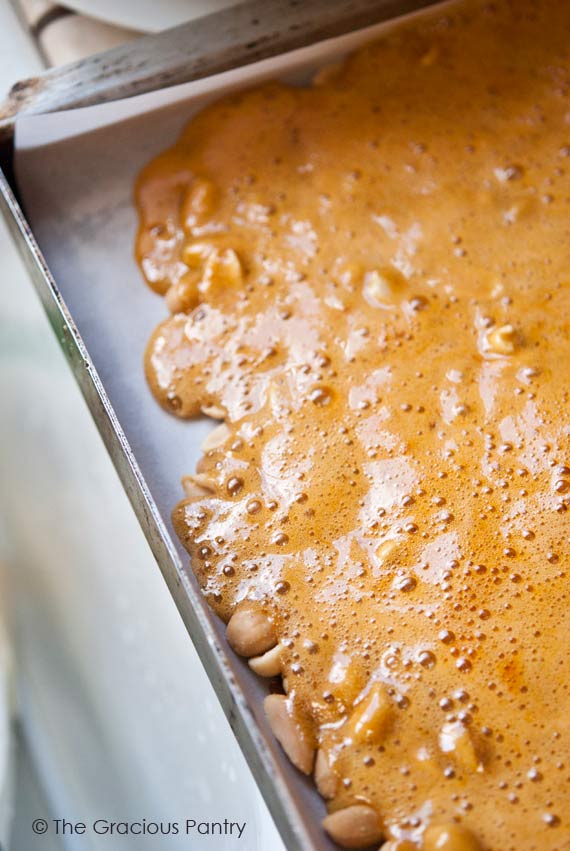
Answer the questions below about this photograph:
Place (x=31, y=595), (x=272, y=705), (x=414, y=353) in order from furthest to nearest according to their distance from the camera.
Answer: (x=31, y=595)
(x=414, y=353)
(x=272, y=705)

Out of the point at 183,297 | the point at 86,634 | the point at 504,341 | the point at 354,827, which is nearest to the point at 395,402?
the point at 504,341

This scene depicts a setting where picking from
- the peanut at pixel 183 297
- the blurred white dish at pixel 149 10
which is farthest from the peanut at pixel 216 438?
the blurred white dish at pixel 149 10

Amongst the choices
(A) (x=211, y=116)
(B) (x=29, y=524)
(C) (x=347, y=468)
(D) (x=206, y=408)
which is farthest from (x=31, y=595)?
(A) (x=211, y=116)

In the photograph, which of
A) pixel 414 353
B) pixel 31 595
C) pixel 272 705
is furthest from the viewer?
pixel 31 595

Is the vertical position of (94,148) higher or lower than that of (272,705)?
higher

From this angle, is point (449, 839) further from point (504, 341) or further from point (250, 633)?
point (504, 341)

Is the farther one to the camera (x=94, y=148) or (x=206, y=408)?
(x=94, y=148)

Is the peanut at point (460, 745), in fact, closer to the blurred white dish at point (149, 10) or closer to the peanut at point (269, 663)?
the peanut at point (269, 663)

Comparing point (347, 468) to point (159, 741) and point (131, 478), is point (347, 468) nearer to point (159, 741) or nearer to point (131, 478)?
point (131, 478)
